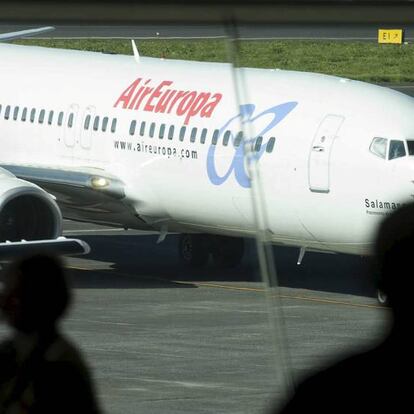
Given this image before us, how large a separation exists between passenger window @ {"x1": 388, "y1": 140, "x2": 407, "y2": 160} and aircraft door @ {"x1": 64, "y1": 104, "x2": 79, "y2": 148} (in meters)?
5.33

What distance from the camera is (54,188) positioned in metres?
21.8

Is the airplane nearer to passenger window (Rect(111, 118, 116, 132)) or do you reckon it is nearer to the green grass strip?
passenger window (Rect(111, 118, 116, 132))

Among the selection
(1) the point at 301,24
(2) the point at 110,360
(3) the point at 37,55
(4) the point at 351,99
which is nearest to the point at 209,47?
(3) the point at 37,55

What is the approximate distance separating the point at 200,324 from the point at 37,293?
44.6 ft

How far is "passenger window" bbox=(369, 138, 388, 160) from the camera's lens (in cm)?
1898

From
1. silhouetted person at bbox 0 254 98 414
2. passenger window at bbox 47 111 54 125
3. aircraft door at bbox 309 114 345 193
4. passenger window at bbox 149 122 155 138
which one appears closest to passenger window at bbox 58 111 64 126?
passenger window at bbox 47 111 54 125

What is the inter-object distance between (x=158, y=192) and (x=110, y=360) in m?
5.95

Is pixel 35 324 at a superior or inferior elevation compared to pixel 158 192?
superior

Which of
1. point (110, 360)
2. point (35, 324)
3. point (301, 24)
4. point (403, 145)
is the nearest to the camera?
point (35, 324)

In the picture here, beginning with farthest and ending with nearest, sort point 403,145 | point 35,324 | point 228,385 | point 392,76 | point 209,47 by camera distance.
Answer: point 209,47 → point 392,76 → point 403,145 → point 228,385 → point 35,324

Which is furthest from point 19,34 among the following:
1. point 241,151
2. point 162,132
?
point 241,151

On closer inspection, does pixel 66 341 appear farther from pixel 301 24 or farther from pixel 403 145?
pixel 403 145

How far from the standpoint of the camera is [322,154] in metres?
19.2

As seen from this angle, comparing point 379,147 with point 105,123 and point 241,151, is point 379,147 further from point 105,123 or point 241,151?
point 105,123
